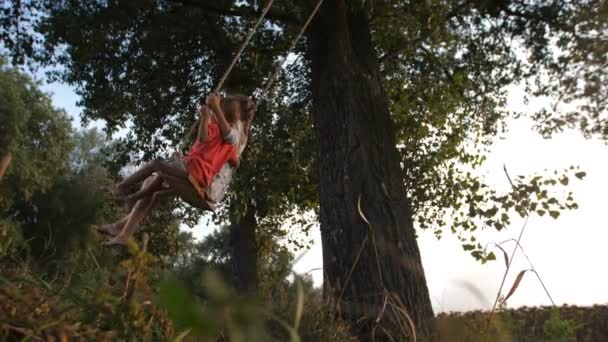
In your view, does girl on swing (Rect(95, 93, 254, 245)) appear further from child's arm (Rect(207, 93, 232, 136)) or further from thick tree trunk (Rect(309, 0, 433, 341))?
thick tree trunk (Rect(309, 0, 433, 341))

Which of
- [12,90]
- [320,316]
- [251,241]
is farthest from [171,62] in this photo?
[12,90]

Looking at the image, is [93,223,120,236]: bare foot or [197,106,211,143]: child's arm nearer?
[197,106,211,143]: child's arm

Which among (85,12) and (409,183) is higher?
→ (85,12)

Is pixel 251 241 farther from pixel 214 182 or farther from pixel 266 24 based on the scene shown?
pixel 214 182

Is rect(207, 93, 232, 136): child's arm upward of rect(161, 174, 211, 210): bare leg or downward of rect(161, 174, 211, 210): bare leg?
upward

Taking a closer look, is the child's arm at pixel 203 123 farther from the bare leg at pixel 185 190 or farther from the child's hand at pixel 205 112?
the bare leg at pixel 185 190

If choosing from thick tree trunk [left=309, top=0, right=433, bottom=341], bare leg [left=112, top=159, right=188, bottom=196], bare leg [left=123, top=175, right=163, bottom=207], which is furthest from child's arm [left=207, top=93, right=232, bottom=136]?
thick tree trunk [left=309, top=0, right=433, bottom=341]

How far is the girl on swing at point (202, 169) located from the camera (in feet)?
18.2

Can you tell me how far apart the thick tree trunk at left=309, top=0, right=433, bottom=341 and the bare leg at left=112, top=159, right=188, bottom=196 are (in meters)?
2.07

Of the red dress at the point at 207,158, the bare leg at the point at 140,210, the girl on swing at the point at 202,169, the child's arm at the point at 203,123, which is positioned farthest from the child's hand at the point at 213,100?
the bare leg at the point at 140,210

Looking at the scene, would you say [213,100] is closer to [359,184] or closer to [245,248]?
[359,184]

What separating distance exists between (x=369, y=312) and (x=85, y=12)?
7022 mm

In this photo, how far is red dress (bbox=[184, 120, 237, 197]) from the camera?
557cm

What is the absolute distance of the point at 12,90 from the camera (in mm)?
27906
